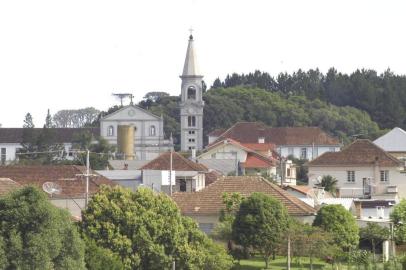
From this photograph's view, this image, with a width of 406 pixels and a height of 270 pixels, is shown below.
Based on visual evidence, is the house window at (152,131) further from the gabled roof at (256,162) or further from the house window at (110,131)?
the gabled roof at (256,162)

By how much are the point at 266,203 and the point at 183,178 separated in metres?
21.9

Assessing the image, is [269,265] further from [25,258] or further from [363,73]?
[363,73]

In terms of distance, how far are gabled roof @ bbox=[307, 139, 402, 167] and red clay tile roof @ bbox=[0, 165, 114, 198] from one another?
21157 mm

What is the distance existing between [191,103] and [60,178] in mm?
94660

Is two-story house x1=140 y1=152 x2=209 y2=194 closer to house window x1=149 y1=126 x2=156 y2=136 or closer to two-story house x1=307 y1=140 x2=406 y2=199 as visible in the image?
two-story house x1=307 y1=140 x2=406 y2=199

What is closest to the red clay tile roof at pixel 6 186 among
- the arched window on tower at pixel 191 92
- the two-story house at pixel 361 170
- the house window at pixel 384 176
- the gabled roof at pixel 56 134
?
the two-story house at pixel 361 170

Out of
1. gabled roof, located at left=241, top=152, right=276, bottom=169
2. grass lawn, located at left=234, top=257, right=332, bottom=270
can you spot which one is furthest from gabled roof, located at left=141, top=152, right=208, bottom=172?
grass lawn, located at left=234, top=257, right=332, bottom=270

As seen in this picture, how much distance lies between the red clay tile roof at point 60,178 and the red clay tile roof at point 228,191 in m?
4.42

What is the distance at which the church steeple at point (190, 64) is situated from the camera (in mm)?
143375

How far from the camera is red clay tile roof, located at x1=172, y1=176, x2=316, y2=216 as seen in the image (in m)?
42.8

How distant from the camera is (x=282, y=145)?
136 metres

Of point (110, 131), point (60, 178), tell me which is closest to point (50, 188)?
point (60, 178)

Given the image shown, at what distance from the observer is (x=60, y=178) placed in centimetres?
5044

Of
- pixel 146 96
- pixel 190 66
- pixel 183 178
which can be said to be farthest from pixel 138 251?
pixel 146 96
